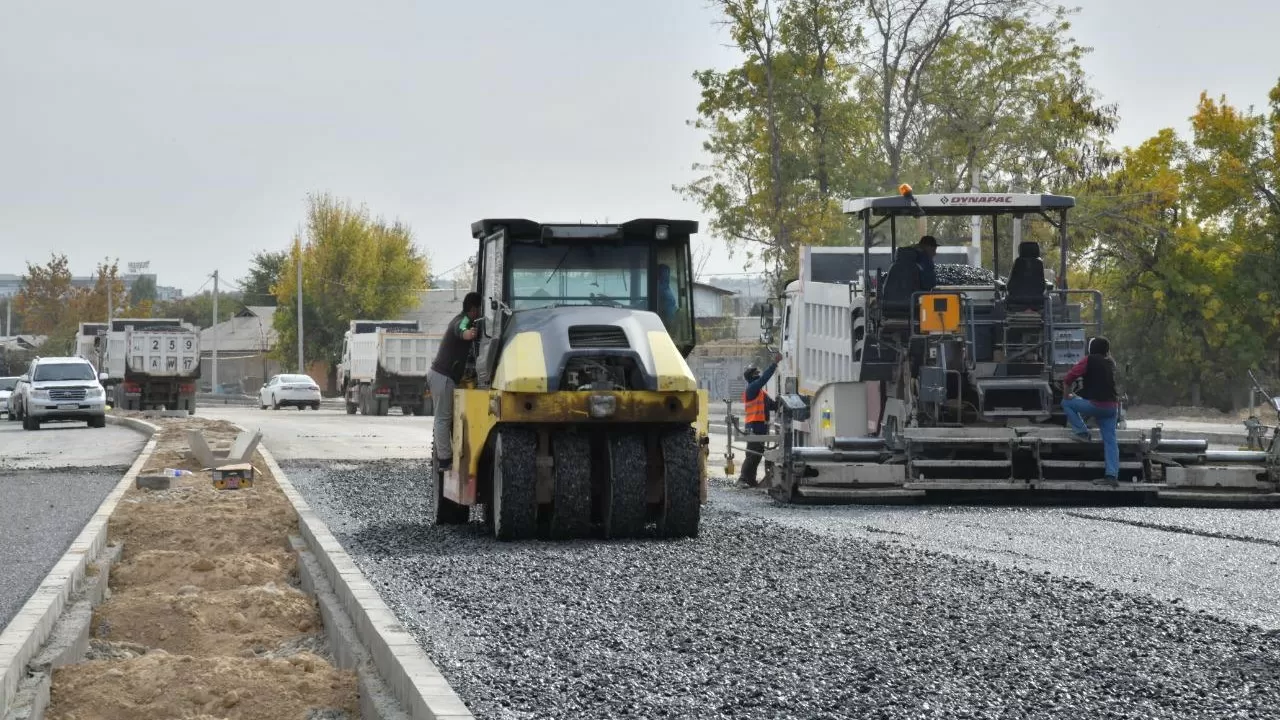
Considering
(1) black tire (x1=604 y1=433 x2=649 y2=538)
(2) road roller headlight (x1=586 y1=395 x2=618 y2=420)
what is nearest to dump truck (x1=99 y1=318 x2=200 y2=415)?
(1) black tire (x1=604 y1=433 x2=649 y2=538)

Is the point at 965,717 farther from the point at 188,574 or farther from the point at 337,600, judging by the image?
the point at 188,574

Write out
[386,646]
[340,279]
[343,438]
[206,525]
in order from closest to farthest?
[386,646] < [206,525] < [343,438] < [340,279]

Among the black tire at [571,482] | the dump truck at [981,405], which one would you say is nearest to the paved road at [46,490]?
the black tire at [571,482]

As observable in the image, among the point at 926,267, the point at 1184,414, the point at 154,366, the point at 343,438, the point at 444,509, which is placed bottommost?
the point at 444,509

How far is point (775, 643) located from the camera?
792 centimetres

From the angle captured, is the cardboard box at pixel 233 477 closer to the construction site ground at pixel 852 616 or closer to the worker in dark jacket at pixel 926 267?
the construction site ground at pixel 852 616

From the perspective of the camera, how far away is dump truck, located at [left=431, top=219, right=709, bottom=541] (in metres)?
12.0

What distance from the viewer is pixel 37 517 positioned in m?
15.0

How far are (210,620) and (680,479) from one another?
3.93 m

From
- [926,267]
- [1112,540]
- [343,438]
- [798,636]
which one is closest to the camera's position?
[798,636]

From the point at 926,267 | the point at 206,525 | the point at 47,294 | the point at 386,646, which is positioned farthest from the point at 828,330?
the point at 47,294

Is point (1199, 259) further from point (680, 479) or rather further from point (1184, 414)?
point (680, 479)

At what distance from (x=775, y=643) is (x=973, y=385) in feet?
29.9

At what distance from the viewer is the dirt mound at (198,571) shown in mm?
10938
